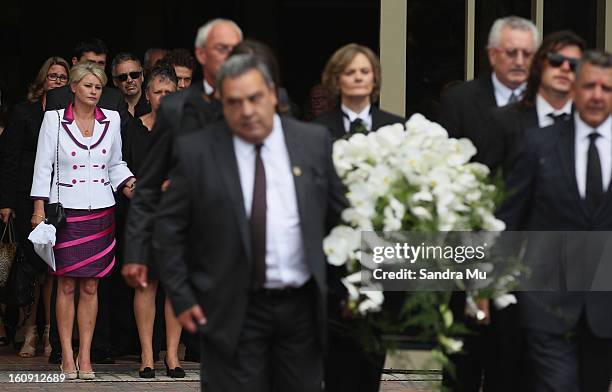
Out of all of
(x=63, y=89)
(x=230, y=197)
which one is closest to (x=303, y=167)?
(x=230, y=197)

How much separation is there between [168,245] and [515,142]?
1.98 meters

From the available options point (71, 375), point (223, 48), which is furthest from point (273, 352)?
point (71, 375)

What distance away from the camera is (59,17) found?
60.1 ft

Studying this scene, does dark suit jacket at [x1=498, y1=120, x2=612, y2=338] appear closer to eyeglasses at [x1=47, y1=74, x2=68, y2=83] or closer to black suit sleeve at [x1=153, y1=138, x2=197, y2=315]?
black suit sleeve at [x1=153, y1=138, x2=197, y2=315]

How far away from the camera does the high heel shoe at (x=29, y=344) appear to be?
11805mm

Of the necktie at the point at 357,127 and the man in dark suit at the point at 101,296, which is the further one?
the man in dark suit at the point at 101,296

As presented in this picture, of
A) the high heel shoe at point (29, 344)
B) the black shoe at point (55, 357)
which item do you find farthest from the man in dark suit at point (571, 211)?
the high heel shoe at point (29, 344)

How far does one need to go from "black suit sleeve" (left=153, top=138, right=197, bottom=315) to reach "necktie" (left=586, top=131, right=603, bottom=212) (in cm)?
183

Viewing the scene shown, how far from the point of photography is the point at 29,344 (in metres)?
11.8

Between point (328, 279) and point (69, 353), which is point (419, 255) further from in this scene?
point (69, 353)

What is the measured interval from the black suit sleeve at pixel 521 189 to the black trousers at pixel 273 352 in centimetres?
110

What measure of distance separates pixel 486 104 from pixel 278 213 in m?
1.92

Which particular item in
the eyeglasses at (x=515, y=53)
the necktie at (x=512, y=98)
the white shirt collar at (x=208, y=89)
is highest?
the eyeglasses at (x=515, y=53)

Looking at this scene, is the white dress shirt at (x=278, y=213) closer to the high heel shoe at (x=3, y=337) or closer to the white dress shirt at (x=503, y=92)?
the white dress shirt at (x=503, y=92)
